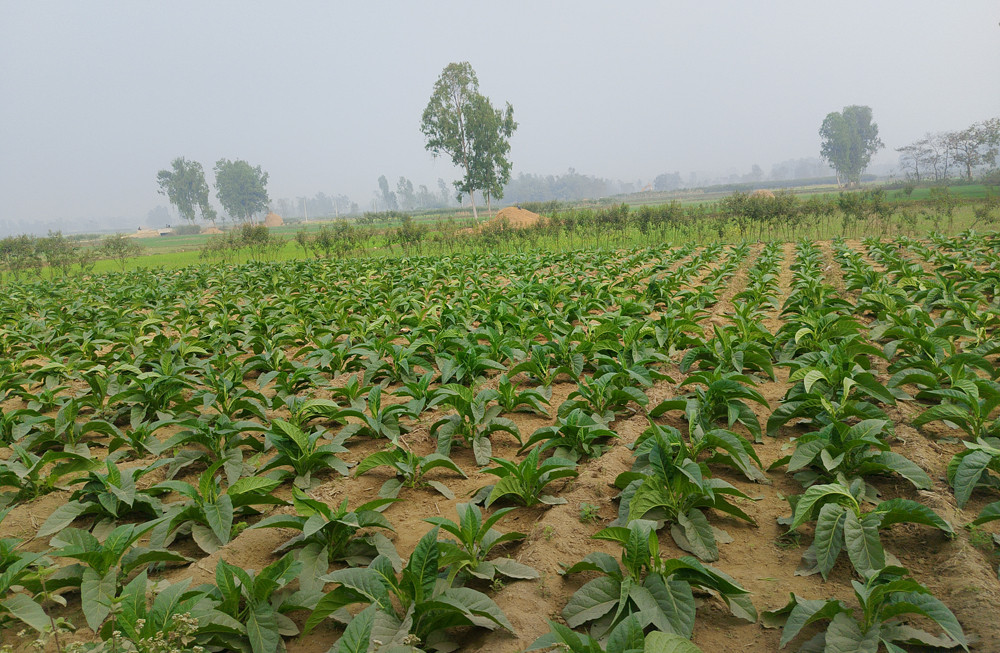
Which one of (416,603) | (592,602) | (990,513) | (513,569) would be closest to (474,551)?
(513,569)

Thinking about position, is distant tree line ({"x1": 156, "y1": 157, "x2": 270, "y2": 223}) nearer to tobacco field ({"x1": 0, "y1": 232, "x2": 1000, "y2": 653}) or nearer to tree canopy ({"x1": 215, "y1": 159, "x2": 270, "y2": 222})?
tree canopy ({"x1": 215, "y1": 159, "x2": 270, "y2": 222})

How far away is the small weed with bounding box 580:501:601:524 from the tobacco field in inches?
1.9

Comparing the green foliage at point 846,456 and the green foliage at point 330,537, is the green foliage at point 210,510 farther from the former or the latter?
the green foliage at point 846,456

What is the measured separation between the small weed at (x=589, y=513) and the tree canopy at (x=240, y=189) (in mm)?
112795

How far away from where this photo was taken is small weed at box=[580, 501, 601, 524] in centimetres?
312

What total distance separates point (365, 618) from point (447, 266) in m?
14.7

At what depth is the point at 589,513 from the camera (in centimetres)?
313

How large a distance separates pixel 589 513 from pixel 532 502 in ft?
1.39

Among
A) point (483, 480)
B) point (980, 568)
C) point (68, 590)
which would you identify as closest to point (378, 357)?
point (483, 480)

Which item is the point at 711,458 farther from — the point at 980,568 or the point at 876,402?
the point at 876,402

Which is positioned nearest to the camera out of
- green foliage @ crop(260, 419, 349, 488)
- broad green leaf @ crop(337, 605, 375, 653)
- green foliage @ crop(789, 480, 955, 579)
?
broad green leaf @ crop(337, 605, 375, 653)

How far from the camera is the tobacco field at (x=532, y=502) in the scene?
2.23 meters

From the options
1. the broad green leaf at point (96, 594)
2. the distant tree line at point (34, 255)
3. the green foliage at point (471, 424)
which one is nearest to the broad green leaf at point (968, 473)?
the green foliage at point (471, 424)

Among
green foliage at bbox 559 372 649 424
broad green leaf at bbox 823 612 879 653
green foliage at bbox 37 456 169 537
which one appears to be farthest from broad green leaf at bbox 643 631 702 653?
green foliage at bbox 37 456 169 537
